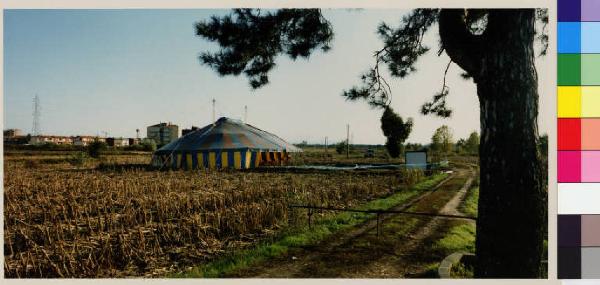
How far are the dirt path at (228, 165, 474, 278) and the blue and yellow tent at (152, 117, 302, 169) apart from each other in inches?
606

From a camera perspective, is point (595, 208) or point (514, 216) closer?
point (514, 216)

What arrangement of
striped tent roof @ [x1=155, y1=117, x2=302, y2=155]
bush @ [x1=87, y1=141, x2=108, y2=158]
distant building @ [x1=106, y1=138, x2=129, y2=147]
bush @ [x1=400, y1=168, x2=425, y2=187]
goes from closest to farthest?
bush @ [x1=400, y1=168, x2=425, y2=187], striped tent roof @ [x1=155, y1=117, x2=302, y2=155], bush @ [x1=87, y1=141, x2=108, y2=158], distant building @ [x1=106, y1=138, x2=129, y2=147]

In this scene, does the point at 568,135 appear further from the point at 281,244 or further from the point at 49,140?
the point at 49,140

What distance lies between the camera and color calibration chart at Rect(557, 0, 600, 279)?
6574mm

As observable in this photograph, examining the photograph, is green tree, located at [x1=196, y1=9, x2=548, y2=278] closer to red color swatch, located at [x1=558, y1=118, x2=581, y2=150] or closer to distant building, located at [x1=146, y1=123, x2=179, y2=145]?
red color swatch, located at [x1=558, y1=118, x2=581, y2=150]

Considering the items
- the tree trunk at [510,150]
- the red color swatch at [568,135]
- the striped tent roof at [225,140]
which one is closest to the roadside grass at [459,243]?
the tree trunk at [510,150]

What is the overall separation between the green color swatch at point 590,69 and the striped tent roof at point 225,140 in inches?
749

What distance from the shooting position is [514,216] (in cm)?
509

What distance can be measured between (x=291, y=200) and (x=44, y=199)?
21.2 ft

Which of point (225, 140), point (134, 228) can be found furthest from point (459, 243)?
point (225, 140)

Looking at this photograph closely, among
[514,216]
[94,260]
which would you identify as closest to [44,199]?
[94,260]

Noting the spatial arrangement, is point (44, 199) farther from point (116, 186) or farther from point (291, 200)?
point (291, 200)

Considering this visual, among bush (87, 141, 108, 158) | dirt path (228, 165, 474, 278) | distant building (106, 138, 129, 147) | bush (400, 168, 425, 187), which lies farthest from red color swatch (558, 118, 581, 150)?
distant building (106, 138, 129, 147)

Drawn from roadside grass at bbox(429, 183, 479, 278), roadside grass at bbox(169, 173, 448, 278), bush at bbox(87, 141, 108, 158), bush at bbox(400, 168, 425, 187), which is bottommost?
roadside grass at bbox(429, 183, 479, 278)
